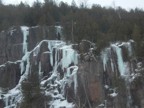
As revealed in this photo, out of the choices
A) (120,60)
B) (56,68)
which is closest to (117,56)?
(120,60)

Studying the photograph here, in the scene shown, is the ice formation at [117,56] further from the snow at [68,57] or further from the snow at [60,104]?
the snow at [60,104]

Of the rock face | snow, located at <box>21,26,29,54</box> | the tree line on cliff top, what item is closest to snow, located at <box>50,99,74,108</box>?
the rock face

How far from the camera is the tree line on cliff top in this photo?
174 ft

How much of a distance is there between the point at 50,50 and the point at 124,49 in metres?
11.0

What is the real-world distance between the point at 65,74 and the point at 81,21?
13.1 m

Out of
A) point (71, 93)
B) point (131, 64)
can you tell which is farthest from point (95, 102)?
point (131, 64)

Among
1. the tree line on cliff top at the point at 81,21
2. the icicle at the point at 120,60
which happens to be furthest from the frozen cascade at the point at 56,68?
the icicle at the point at 120,60

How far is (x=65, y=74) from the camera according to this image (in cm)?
4878

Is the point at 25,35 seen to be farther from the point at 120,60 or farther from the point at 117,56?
the point at 120,60

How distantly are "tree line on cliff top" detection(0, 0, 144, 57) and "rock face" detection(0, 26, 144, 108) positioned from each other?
74.3 inches

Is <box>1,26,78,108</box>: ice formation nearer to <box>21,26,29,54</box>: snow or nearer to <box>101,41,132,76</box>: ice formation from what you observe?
<box>21,26,29,54</box>: snow

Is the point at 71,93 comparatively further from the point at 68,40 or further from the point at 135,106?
the point at 68,40

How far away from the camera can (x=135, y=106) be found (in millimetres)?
43469

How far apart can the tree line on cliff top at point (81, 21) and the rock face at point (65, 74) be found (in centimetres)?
189
